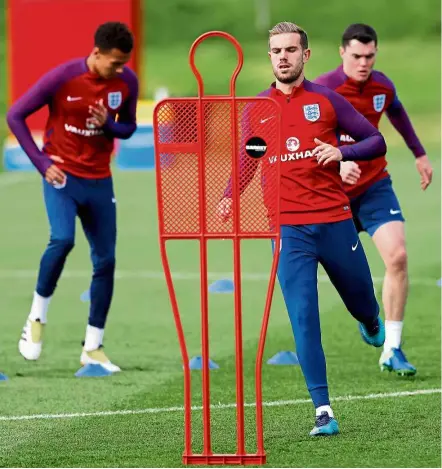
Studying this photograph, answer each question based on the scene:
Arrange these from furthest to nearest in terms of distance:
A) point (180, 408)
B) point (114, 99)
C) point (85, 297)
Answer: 1. point (85, 297)
2. point (114, 99)
3. point (180, 408)

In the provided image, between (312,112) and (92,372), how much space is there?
2.90 metres

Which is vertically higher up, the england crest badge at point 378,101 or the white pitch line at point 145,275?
the england crest badge at point 378,101

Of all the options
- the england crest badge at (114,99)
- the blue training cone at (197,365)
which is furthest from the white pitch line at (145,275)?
the england crest badge at (114,99)

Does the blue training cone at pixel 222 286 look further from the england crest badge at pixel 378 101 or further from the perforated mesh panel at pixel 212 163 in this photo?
the perforated mesh panel at pixel 212 163

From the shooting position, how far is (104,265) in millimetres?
10828

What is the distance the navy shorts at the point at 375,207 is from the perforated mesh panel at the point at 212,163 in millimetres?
3088

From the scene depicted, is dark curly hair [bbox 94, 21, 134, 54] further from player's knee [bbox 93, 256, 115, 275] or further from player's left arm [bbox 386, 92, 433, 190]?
player's left arm [bbox 386, 92, 433, 190]

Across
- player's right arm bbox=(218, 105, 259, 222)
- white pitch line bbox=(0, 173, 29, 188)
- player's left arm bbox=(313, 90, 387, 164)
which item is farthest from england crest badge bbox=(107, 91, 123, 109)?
white pitch line bbox=(0, 173, 29, 188)

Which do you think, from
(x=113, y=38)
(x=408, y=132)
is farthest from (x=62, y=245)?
(x=408, y=132)

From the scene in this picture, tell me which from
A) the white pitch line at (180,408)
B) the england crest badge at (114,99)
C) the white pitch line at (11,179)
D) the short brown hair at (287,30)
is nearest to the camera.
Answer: the short brown hair at (287,30)

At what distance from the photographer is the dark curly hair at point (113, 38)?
34.3ft

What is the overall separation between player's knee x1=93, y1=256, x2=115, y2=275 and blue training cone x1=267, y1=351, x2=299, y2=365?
4.13ft

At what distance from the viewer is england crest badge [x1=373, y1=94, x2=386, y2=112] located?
10898mm

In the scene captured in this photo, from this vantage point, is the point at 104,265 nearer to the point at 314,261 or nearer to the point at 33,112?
the point at 33,112
